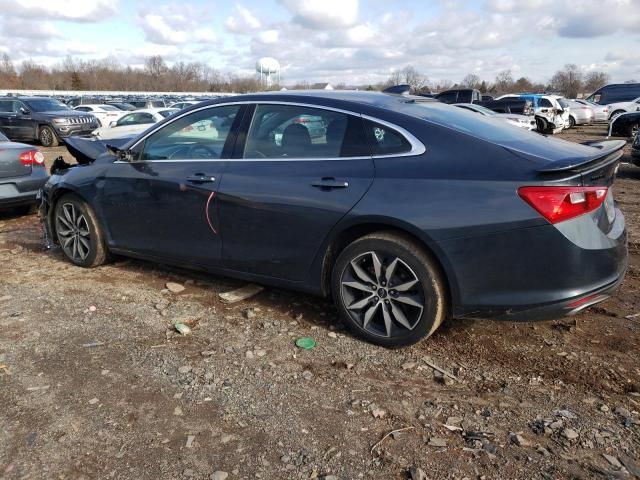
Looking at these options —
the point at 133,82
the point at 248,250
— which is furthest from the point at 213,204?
the point at 133,82

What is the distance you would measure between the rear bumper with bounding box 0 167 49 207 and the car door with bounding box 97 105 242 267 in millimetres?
2983

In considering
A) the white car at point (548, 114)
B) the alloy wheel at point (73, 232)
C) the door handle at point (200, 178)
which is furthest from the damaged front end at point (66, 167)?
the white car at point (548, 114)

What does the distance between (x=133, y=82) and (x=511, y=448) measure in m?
100

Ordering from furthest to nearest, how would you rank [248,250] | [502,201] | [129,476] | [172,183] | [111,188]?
[111,188], [172,183], [248,250], [502,201], [129,476]

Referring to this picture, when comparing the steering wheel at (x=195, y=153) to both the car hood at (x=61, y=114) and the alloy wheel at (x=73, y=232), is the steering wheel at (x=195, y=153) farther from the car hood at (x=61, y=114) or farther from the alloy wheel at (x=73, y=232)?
the car hood at (x=61, y=114)

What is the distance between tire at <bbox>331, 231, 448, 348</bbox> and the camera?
3.30m

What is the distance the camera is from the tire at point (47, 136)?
60.1 feet

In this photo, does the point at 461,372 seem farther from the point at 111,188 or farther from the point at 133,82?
the point at 133,82

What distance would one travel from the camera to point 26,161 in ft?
23.9

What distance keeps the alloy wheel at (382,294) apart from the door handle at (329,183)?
0.47 m

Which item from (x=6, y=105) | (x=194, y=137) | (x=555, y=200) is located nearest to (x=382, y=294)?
(x=555, y=200)

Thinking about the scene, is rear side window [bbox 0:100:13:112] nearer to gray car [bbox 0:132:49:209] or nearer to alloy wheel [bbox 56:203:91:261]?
gray car [bbox 0:132:49:209]

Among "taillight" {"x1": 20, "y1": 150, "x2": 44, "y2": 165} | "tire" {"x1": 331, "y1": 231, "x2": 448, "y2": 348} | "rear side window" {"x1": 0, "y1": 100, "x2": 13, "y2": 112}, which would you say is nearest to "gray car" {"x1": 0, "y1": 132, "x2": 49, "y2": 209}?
"taillight" {"x1": 20, "y1": 150, "x2": 44, "y2": 165}

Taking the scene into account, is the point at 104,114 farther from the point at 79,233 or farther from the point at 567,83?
the point at 567,83
